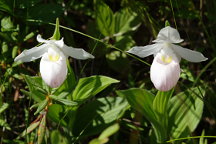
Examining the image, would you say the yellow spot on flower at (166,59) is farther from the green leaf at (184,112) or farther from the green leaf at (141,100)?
the green leaf at (184,112)

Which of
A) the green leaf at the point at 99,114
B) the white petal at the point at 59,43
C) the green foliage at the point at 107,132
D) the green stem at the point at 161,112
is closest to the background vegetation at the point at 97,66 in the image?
the green leaf at the point at 99,114

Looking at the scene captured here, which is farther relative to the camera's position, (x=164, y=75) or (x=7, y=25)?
(x=7, y=25)

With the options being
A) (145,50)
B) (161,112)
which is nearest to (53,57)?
(145,50)

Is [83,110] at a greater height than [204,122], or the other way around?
[83,110]

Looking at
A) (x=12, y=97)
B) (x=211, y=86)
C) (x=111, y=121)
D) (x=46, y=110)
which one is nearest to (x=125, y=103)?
(x=111, y=121)

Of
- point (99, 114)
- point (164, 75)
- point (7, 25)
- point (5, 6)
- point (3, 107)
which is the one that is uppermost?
point (5, 6)

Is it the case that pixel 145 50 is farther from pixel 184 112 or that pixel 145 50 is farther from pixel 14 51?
pixel 14 51

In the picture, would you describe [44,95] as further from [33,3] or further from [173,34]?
[173,34]

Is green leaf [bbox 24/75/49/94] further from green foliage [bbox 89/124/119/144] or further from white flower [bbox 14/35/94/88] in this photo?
green foliage [bbox 89/124/119/144]
